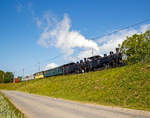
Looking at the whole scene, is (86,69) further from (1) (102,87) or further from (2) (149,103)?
(2) (149,103)

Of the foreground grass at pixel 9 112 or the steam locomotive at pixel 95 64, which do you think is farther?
the steam locomotive at pixel 95 64

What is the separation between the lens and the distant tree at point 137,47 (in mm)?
40750

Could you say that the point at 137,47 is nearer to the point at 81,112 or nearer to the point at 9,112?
the point at 81,112

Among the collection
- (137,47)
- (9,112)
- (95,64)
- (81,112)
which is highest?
(137,47)

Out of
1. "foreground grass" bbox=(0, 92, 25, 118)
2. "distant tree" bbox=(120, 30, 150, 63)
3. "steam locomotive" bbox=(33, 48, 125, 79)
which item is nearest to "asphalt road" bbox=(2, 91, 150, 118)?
"foreground grass" bbox=(0, 92, 25, 118)

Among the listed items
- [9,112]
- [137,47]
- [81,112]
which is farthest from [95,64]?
[9,112]

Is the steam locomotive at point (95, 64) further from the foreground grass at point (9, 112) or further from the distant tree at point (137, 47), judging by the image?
the foreground grass at point (9, 112)

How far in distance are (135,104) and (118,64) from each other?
18.4 meters

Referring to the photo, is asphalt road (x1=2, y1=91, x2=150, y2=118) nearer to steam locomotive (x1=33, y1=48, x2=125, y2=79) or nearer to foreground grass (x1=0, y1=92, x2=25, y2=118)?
foreground grass (x1=0, y1=92, x2=25, y2=118)

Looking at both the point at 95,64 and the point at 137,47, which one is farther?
the point at 137,47

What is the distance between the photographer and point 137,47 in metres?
42.7

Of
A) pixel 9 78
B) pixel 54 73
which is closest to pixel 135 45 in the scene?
pixel 54 73

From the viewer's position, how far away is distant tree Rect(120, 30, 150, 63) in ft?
134

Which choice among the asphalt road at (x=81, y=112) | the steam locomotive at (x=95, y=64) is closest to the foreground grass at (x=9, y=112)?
the asphalt road at (x=81, y=112)
